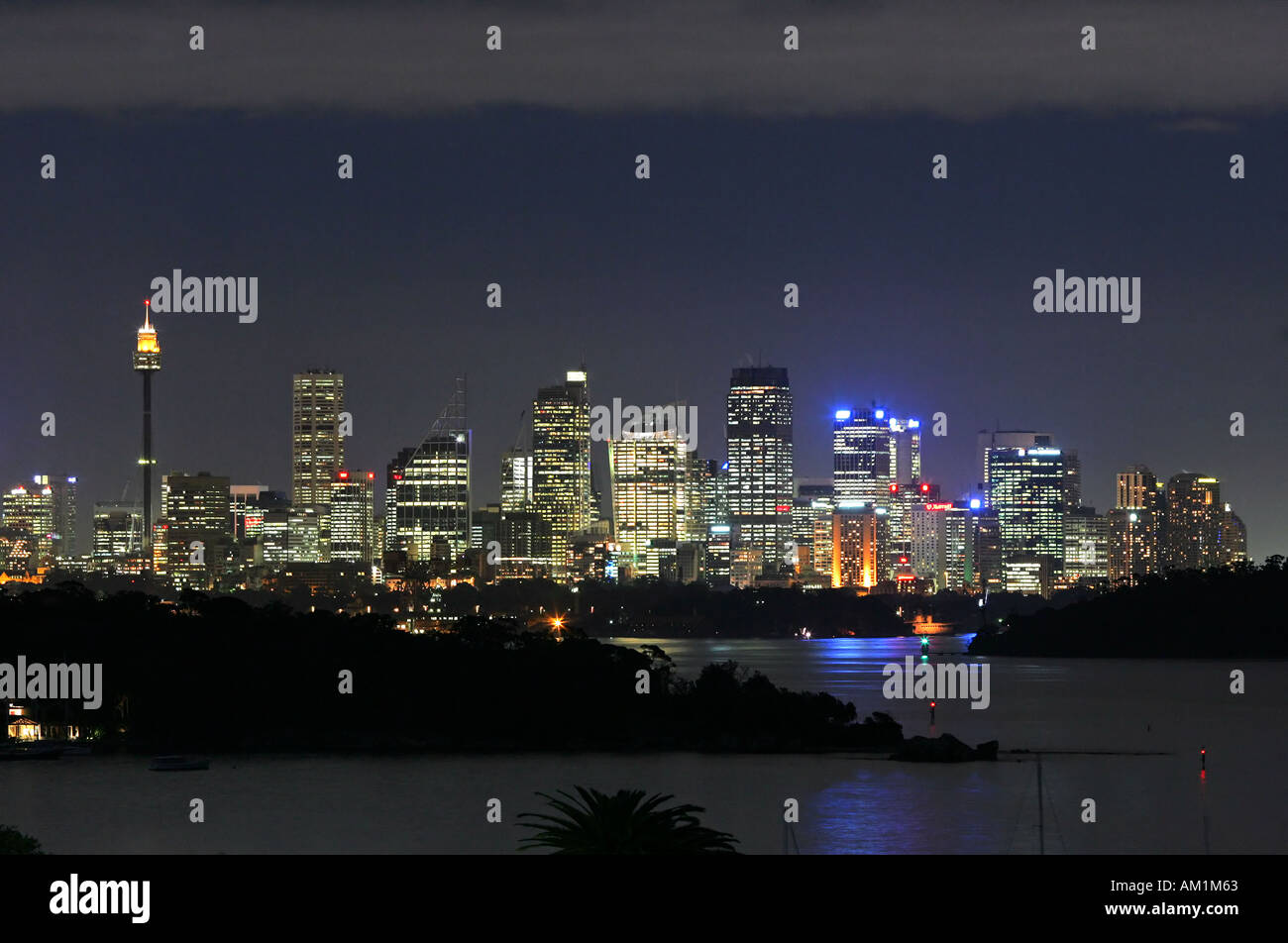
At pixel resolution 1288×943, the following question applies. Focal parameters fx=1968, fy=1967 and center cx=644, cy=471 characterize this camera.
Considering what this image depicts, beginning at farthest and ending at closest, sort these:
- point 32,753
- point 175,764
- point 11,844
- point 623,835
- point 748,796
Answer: point 32,753, point 175,764, point 748,796, point 11,844, point 623,835

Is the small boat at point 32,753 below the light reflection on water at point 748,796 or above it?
above

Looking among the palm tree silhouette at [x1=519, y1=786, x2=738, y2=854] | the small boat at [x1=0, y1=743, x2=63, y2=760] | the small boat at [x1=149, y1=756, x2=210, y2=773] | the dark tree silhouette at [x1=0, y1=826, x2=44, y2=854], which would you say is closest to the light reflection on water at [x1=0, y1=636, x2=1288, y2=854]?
the small boat at [x1=149, y1=756, x2=210, y2=773]

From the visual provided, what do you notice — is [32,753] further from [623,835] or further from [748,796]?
[623,835]

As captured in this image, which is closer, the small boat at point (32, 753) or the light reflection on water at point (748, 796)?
the light reflection on water at point (748, 796)

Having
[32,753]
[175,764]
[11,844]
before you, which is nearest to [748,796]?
[175,764]

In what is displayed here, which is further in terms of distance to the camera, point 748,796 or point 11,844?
point 748,796

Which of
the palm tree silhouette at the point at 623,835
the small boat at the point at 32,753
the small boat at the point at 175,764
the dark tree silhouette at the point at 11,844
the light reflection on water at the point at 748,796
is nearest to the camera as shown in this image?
the palm tree silhouette at the point at 623,835

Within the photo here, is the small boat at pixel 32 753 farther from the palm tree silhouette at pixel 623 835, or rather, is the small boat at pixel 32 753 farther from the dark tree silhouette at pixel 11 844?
the palm tree silhouette at pixel 623 835

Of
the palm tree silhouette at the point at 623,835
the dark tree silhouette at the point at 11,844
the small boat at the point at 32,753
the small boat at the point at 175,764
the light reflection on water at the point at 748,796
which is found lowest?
the light reflection on water at the point at 748,796

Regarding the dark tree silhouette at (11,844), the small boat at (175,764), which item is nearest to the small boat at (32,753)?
the small boat at (175,764)
